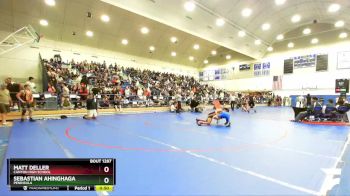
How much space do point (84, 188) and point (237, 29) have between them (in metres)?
19.8

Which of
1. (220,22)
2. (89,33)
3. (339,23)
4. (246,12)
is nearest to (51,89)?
(89,33)

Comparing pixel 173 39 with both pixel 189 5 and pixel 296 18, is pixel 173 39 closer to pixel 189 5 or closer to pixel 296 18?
pixel 189 5

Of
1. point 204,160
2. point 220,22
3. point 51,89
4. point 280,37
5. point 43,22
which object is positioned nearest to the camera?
point 204,160

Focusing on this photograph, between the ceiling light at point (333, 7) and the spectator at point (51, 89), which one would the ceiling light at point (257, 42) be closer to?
the ceiling light at point (333, 7)

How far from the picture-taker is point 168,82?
79.2 feet

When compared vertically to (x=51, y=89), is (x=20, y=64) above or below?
above

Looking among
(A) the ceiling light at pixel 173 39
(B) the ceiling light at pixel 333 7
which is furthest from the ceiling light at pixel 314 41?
(A) the ceiling light at pixel 173 39

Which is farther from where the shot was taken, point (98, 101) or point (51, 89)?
point (98, 101)

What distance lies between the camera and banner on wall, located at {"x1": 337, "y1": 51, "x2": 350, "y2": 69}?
870 inches
